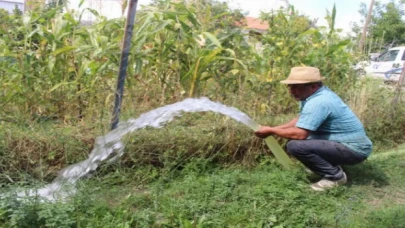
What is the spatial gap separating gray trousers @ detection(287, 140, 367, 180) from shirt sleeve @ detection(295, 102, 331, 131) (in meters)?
0.18

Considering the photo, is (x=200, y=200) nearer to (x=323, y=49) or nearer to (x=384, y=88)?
(x=323, y=49)

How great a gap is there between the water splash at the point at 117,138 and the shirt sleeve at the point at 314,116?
0.41 meters

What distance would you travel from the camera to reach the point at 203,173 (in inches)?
151

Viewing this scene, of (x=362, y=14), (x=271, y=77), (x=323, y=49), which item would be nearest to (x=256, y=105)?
(x=271, y=77)

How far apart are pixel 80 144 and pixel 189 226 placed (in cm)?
125

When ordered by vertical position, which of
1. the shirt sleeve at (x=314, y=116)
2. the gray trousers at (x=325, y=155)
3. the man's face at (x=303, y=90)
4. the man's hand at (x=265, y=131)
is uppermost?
the man's face at (x=303, y=90)

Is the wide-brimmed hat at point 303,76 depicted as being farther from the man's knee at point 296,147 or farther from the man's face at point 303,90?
the man's knee at point 296,147

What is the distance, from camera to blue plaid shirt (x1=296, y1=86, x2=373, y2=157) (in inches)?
141

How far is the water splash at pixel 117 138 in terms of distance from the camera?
3.21 metres

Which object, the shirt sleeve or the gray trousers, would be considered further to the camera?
the gray trousers

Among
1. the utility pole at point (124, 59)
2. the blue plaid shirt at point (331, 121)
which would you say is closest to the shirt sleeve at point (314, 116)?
the blue plaid shirt at point (331, 121)

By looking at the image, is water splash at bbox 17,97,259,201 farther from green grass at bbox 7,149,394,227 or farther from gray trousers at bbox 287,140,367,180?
gray trousers at bbox 287,140,367,180

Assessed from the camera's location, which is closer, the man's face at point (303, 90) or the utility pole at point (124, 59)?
the utility pole at point (124, 59)

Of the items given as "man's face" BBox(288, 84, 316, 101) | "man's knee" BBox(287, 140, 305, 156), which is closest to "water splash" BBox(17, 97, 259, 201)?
"man's knee" BBox(287, 140, 305, 156)
